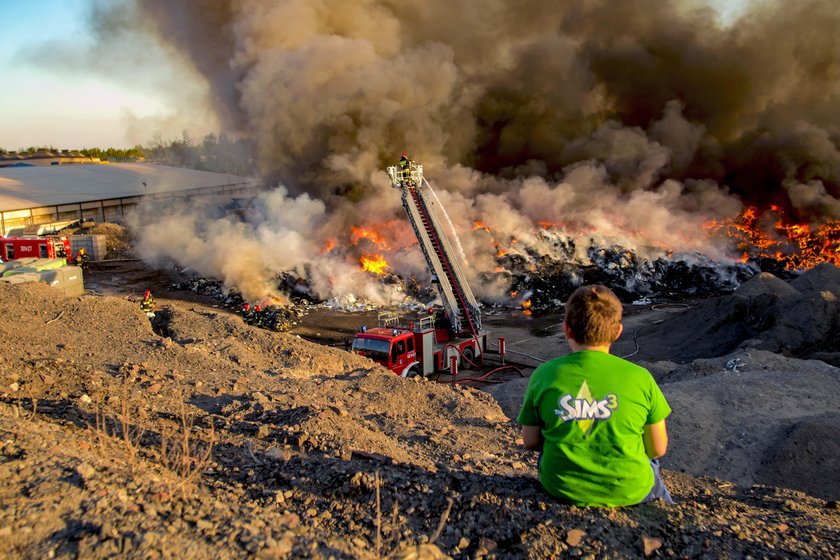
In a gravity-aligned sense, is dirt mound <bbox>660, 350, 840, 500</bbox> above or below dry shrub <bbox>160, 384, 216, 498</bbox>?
below

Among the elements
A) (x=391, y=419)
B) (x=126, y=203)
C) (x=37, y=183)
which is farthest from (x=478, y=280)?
(x=37, y=183)

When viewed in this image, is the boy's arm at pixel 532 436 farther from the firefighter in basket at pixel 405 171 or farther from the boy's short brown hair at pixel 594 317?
the firefighter in basket at pixel 405 171

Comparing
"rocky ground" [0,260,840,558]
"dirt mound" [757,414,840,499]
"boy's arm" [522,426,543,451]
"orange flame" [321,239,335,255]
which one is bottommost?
"dirt mound" [757,414,840,499]

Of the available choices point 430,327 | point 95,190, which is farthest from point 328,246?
point 95,190

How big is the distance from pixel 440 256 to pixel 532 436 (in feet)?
47.3

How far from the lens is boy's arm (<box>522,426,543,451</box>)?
9.73ft

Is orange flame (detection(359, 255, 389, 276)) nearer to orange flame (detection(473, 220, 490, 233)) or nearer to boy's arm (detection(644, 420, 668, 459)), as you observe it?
orange flame (detection(473, 220, 490, 233))

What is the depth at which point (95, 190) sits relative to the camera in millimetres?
41469

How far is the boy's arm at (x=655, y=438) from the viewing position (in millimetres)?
2869

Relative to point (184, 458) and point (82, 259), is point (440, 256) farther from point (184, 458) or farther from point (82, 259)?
point (82, 259)

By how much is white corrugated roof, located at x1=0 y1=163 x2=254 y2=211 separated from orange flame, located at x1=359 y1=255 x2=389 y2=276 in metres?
22.8

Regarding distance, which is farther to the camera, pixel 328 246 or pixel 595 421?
pixel 328 246

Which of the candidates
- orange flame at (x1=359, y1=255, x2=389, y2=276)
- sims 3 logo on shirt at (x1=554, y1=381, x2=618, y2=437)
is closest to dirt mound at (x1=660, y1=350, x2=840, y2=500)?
sims 3 logo on shirt at (x1=554, y1=381, x2=618, y2=437)

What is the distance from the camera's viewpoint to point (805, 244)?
27.6 m
